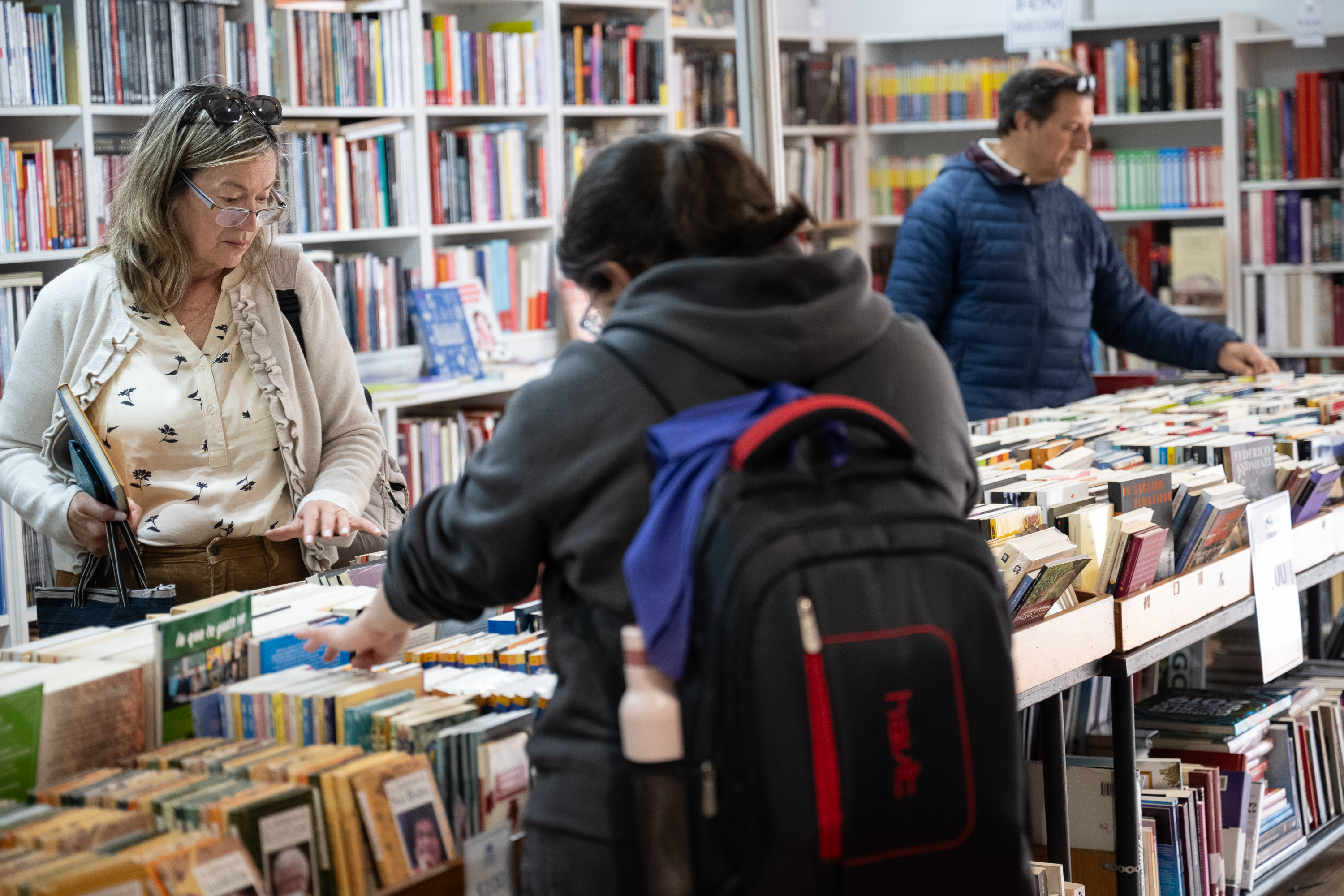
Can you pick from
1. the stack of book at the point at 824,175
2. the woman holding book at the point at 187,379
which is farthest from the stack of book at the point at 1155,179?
the woman holding book at the point at 187,379

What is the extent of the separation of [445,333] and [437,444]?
0.37m

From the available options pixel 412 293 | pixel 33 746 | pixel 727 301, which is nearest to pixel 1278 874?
pixel 727 301

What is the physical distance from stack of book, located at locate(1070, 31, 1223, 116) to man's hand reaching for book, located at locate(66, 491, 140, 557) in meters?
4.40

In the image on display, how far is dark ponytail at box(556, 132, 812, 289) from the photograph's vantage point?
1.28 meters

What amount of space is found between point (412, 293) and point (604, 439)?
11.4 feet

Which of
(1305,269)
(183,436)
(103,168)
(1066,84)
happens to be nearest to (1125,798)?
(183,436)

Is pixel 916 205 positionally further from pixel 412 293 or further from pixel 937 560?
pixel 937 560

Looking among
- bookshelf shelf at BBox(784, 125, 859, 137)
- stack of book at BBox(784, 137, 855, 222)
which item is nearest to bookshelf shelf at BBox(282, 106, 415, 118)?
stack of book at BBox(784, 137, 855, 222)

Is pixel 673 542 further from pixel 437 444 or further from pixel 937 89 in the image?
pixel 937 89

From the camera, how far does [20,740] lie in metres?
1.35

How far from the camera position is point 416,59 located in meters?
4.49

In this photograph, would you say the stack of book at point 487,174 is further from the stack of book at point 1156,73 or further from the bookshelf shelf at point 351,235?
the stack of book at point 1156,73

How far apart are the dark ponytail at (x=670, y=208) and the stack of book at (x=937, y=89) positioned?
15.9ft

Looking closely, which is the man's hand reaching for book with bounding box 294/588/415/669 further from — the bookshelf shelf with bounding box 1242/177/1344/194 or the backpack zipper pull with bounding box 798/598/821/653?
the bookshelf shelf with bounding box 1242/177/1344/194
